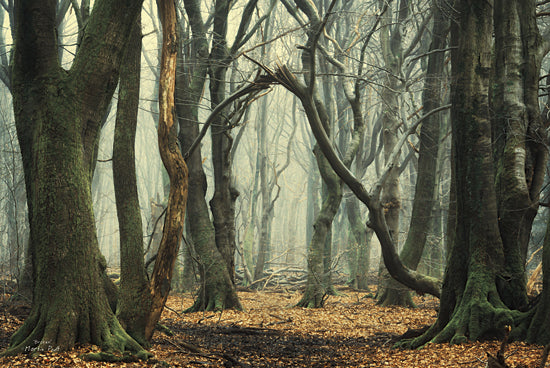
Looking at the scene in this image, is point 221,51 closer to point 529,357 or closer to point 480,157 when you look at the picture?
point 480,157

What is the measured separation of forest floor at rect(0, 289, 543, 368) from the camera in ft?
18.1

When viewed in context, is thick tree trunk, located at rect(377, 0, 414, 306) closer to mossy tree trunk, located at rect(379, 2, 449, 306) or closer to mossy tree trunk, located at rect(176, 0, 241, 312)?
mossy tree trunk, located at rect(379, 2, 449, 306)

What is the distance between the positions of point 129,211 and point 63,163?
1.77m

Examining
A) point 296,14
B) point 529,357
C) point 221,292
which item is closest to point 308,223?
point 296,14

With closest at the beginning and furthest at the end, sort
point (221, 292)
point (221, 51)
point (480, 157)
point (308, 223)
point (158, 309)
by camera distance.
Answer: point (158, 309)
point (480, 157)
point (221, 292)
point (221, 51)
point (308, 223)

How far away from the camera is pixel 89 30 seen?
5.80 m

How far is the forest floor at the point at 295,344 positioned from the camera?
5.53m

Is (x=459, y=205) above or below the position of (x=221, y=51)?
below

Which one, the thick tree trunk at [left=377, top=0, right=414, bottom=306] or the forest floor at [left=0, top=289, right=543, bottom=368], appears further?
the thick tree trunk at [left=377, top=0, right=414, bottom=306]

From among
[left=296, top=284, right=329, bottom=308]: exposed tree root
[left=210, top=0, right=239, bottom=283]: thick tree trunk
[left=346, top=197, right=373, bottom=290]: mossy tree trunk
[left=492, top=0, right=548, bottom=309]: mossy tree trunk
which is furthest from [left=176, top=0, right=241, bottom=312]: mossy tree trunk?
[left=346, top=197, right=373, bottom=290]: mossy tree trunk

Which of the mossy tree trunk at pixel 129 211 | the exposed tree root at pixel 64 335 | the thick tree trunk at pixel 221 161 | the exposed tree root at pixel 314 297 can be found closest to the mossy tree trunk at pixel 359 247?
the exposed tree root at pixel 314 297

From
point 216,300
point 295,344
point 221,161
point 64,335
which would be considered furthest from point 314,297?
point 64,335

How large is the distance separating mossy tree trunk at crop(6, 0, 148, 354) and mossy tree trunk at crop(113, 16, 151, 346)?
0.57m

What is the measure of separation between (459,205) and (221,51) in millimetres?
8621
